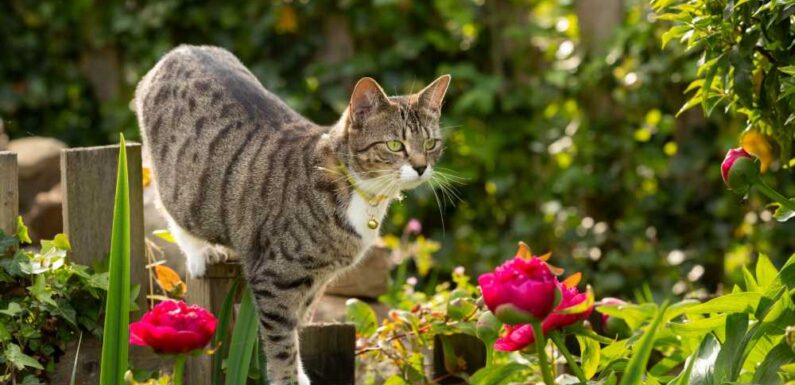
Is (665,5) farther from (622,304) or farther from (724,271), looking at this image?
(724,271)

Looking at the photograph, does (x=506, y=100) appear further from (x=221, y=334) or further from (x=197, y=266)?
(x=221, y=334)

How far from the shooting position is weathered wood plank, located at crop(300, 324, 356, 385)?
9.64 ft

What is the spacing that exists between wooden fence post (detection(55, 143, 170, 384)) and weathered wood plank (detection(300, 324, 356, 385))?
1.73 ft

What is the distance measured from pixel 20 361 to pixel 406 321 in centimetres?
100

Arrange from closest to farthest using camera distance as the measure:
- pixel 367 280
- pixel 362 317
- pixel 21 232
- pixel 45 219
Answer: pixel 21 232 < pixel 362 317 < pixel 367 280 < pixel 45 219

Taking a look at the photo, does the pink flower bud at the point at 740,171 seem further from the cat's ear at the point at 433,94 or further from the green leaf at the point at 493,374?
the cat's ear at the point at 433,94

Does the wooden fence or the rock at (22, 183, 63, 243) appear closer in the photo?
the wooden fence

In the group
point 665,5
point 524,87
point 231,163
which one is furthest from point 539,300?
point 524,87

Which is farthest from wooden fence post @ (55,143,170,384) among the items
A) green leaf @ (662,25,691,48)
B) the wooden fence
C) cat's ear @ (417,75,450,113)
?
green leaf @ (662,25,691,48)

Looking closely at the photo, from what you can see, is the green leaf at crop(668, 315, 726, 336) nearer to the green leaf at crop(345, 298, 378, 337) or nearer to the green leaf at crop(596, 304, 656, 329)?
the green leaf at crop(596, 304, 656, 329)

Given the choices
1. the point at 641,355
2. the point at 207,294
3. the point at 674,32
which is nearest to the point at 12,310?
the point at 207,294

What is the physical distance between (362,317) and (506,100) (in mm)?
2448

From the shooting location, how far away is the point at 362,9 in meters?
5.78

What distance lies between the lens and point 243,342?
108 inches
